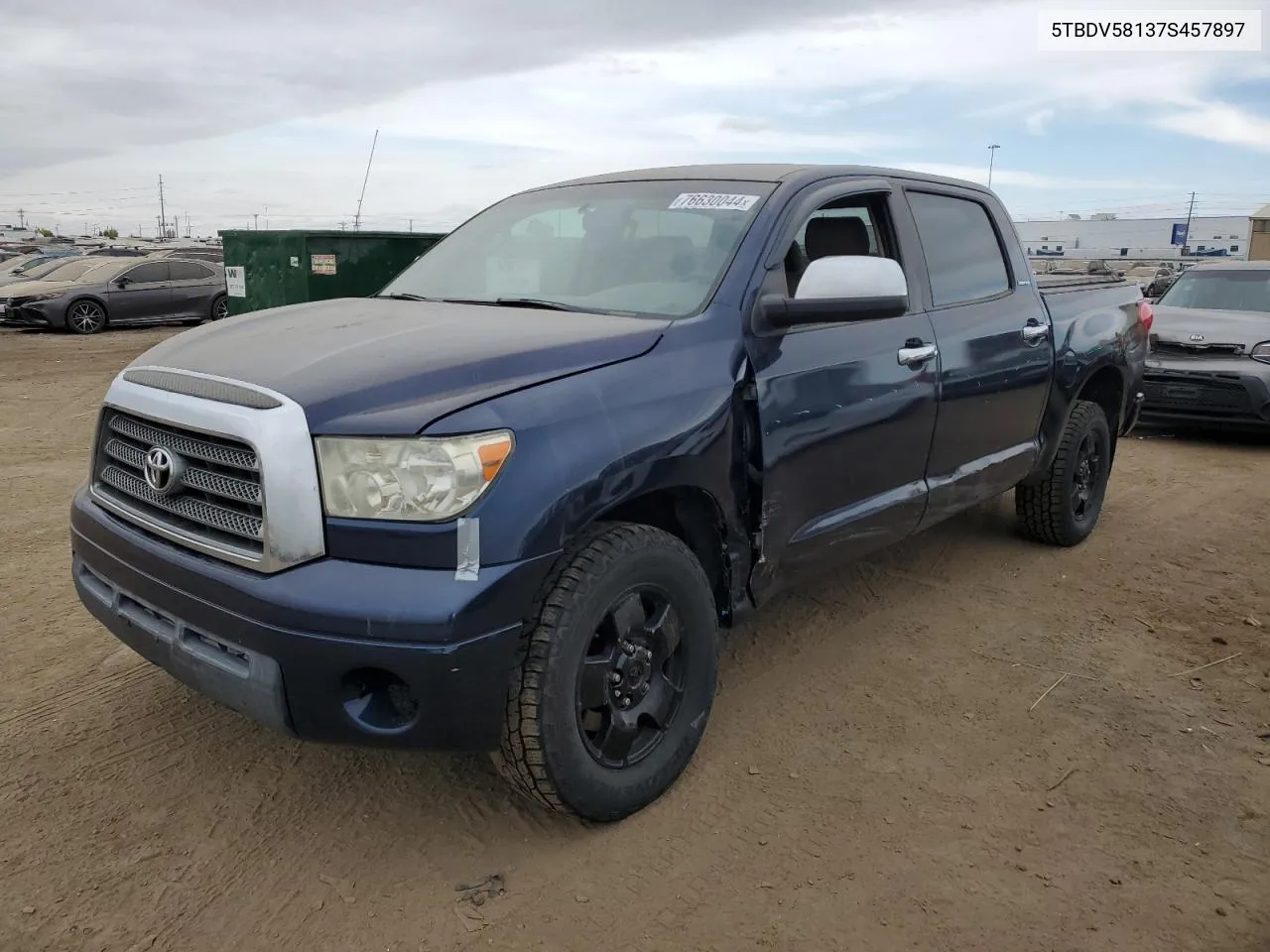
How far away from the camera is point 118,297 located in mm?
17094

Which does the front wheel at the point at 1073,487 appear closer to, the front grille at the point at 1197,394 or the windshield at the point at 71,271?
the front grille at the point at 1197,394

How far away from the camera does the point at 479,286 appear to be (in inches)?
143

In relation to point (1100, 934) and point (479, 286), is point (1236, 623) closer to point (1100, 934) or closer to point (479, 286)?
point (1100, 934)

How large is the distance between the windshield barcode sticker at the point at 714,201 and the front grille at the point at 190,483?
5.84 ft

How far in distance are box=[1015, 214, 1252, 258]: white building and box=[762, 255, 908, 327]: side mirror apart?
68668mm

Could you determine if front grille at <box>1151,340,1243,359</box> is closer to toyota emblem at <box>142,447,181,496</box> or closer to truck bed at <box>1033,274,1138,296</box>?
truck bed at <box>1033,274,1138,296</box>

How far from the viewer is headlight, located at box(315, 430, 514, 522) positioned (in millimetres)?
2334

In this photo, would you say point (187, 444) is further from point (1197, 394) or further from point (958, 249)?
point (1197, 394)

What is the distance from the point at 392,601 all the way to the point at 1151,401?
8251 mm

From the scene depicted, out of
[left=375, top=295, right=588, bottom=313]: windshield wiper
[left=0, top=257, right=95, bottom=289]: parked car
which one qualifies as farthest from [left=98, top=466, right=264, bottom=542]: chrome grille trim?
[left=0, top=257, right=95, bottom=289]: parked car

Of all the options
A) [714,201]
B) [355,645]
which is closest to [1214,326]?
[714,201]

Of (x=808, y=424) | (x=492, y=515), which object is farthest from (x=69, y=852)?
(x=808, y=424)

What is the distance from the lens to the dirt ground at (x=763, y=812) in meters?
2.43

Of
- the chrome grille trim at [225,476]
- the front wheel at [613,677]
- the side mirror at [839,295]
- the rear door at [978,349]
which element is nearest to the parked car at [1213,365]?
the rear door at [978,349]
